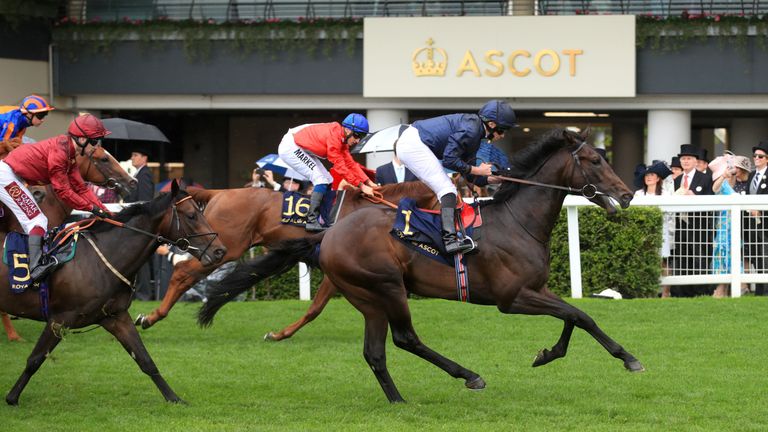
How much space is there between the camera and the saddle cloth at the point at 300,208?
372 inches

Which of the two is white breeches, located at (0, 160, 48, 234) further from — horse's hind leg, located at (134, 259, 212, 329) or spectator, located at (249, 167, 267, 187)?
spectator, located at (249, 167, 267, 187)

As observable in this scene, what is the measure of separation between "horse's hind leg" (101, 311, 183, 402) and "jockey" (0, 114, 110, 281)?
0.65 metres

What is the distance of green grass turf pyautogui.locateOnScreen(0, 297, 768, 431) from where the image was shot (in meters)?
6.48

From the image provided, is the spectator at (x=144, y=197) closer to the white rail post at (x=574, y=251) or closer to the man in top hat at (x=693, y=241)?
the white rail post at (x=574, y=251)

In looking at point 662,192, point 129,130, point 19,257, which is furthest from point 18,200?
point 662,192

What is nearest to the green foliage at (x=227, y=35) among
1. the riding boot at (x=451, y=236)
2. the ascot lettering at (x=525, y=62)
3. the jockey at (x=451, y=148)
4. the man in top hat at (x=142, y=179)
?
the ascot lettering at (x=525, y=62)

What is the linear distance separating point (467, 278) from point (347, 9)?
40.7ft

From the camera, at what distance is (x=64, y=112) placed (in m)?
19.3

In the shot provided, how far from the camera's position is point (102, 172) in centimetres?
905

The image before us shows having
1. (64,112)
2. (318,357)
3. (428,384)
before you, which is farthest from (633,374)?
(64,112)

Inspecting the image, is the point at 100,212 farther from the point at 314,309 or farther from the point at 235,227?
the point at 235,227

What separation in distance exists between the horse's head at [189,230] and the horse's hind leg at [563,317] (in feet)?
6.27

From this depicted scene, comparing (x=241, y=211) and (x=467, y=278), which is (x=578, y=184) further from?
(x=241, y=211)

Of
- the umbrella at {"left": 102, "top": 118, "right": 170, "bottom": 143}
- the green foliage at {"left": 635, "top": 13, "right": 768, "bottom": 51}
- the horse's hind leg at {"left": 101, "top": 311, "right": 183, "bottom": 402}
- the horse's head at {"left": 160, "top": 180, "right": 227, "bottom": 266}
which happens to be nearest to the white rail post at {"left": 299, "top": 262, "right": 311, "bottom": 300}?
the umbrella at {"left": 102, "top": 118, "right": 170, "bottom": 143}
